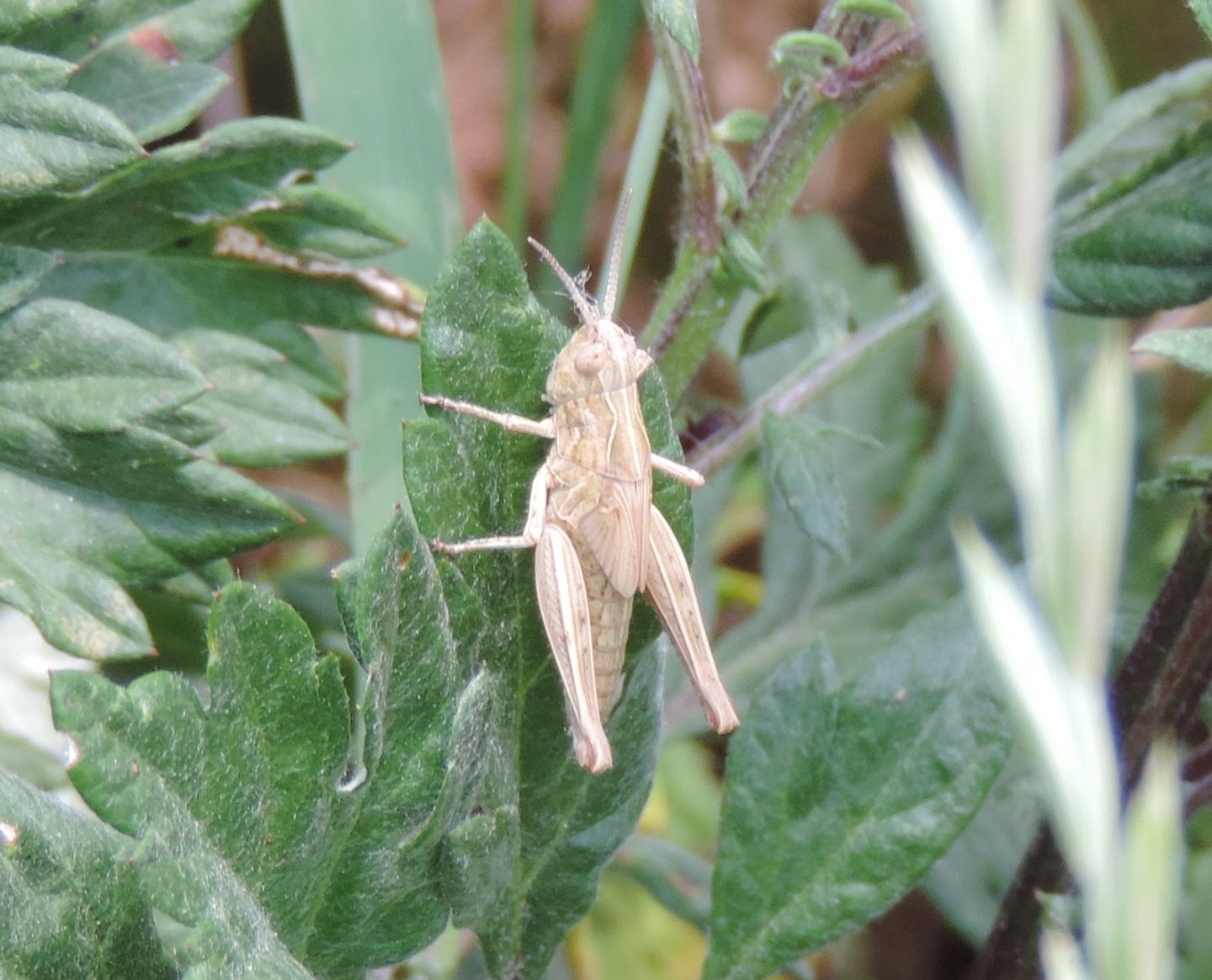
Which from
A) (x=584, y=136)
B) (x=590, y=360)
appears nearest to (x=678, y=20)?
(x=590, y=360)

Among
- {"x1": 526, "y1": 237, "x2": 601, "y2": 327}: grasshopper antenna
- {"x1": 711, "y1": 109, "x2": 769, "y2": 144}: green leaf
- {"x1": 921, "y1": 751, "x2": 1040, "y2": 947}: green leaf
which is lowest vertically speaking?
{"x1": 921, "y1": 751, "x2": 1040, "y2": 947}: green leaf

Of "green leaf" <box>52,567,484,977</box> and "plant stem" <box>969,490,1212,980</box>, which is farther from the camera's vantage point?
"plant stem" <box>969,490,1212,980</box>

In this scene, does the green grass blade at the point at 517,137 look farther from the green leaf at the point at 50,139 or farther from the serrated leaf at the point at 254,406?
the green leaf at the point at 50,139

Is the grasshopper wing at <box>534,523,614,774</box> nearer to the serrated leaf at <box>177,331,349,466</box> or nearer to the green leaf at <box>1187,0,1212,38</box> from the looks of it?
the serrated leaf at <box>177,331,349,466</box>

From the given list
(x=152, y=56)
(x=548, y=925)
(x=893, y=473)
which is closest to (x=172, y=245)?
(x=152, y=56)

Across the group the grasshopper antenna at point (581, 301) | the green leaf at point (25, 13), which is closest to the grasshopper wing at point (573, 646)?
the grasshopper antenna at point (581, 301)

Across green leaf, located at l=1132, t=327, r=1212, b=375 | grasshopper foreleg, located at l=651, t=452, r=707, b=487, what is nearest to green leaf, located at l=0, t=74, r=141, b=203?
grasshopper foreleg, located at l=651, t=452, r=707, b=487

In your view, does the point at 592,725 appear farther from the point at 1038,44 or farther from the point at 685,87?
the point at 1038,44
